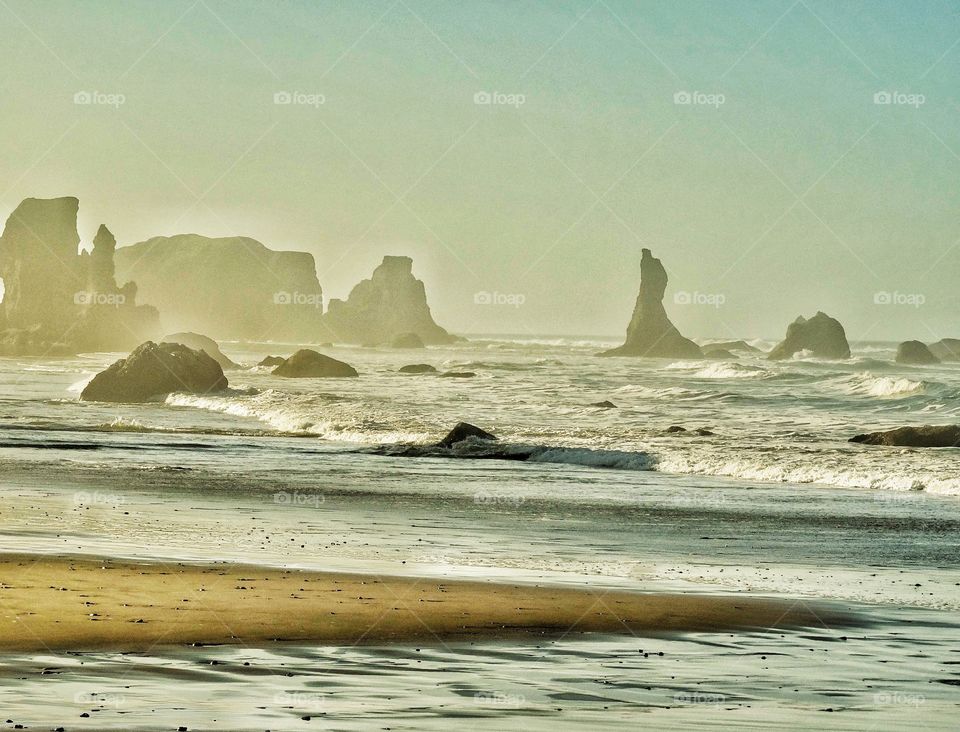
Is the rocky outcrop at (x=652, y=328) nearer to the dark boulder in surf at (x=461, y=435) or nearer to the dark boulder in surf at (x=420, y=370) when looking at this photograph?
the dark boulder in surf at (x=420, y=370)

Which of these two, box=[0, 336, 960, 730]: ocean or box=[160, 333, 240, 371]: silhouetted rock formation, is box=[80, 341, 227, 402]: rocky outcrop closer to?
box=[0, 336, 960, 730]: ocean

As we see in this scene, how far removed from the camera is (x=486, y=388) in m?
72.9

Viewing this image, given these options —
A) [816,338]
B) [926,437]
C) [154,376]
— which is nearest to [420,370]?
[154,376]

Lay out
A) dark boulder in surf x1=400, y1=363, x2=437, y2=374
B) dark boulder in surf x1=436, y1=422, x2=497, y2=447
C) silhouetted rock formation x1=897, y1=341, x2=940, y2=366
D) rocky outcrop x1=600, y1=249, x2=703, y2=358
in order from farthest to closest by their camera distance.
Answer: rocky outcrop x1=600, y1=249, x2=703, y2=358 < silhouetted rock formation x1=897, y1=341, x2=940, y2=366 < dark boulder in surf x1=400, y1=363, x2=437, y2=374 < dark boulder in surf x1=436, y1=422, x2=497, y2=447

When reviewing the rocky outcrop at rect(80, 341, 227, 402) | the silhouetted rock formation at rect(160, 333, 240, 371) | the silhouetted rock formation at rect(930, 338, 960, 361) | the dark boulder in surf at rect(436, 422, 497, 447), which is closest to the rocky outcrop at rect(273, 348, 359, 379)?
the rocky outcrop at rect(80, 341, 227, 402)

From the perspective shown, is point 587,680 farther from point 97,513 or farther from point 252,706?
point 97,513

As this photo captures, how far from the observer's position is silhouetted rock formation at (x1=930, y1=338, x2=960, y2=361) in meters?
119

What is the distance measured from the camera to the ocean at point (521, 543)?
8.61 m

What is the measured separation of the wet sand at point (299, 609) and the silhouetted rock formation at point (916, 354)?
103120 mm

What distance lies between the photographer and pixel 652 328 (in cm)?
14412

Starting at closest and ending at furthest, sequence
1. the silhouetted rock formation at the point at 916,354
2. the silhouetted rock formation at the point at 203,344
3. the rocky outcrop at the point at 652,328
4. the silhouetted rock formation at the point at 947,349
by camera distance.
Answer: the silhouetted rock formation at the point at 203,344, the silhouetted rock formation at the point at 916,354, the silhouetted rock formation at the point at 947,349, the rocky outcrop at the point at 652,328

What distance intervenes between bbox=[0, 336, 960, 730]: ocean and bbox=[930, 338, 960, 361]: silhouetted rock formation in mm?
73254

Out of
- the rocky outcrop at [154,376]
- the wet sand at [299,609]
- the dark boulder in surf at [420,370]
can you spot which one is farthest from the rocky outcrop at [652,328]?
the wet sand at [299,609]

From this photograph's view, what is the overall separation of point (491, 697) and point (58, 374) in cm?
Answer: 8810
